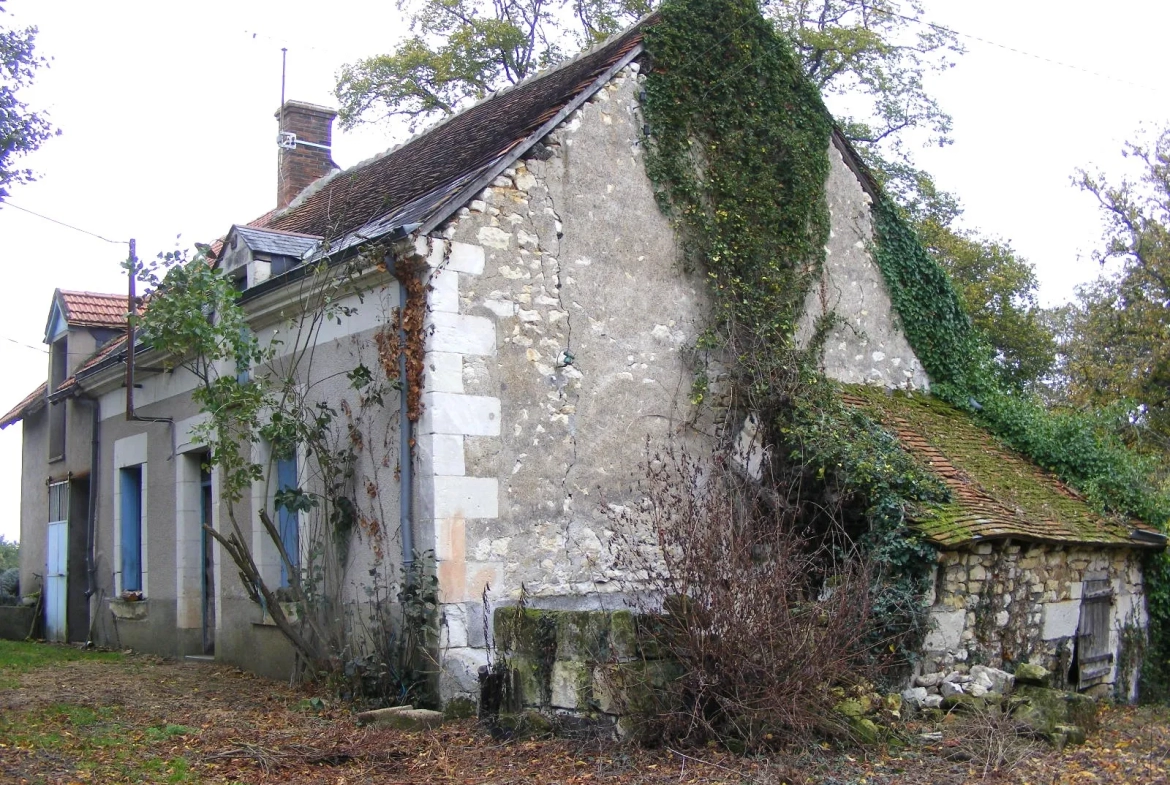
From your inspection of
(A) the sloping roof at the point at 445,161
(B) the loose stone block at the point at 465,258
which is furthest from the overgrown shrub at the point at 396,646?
(A) the sloping roof at the point at 445,161

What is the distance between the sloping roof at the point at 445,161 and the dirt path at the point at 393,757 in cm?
386

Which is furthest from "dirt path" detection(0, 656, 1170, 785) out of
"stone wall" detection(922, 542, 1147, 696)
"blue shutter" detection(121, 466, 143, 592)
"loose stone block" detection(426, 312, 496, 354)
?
"blue shutter" detection(121, 466, 143, 592)

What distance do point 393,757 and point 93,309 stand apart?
10.9 metres

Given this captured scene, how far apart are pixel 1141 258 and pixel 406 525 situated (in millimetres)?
17883

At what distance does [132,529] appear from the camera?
13750 mm

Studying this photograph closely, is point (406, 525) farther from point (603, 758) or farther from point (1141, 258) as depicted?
point (1141, 258)

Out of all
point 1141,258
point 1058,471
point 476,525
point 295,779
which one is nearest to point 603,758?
point 295,779

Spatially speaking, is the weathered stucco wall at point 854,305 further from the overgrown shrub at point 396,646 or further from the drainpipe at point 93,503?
the drainpipe at point 93,503

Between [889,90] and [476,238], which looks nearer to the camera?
[476,238]

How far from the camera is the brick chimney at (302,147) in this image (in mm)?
16094

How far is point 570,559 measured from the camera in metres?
9.27

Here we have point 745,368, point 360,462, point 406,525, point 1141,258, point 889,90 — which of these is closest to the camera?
point 406,525

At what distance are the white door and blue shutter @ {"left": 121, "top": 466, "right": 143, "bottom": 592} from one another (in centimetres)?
146

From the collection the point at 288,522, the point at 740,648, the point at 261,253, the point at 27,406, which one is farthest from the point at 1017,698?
the point at 27,406
